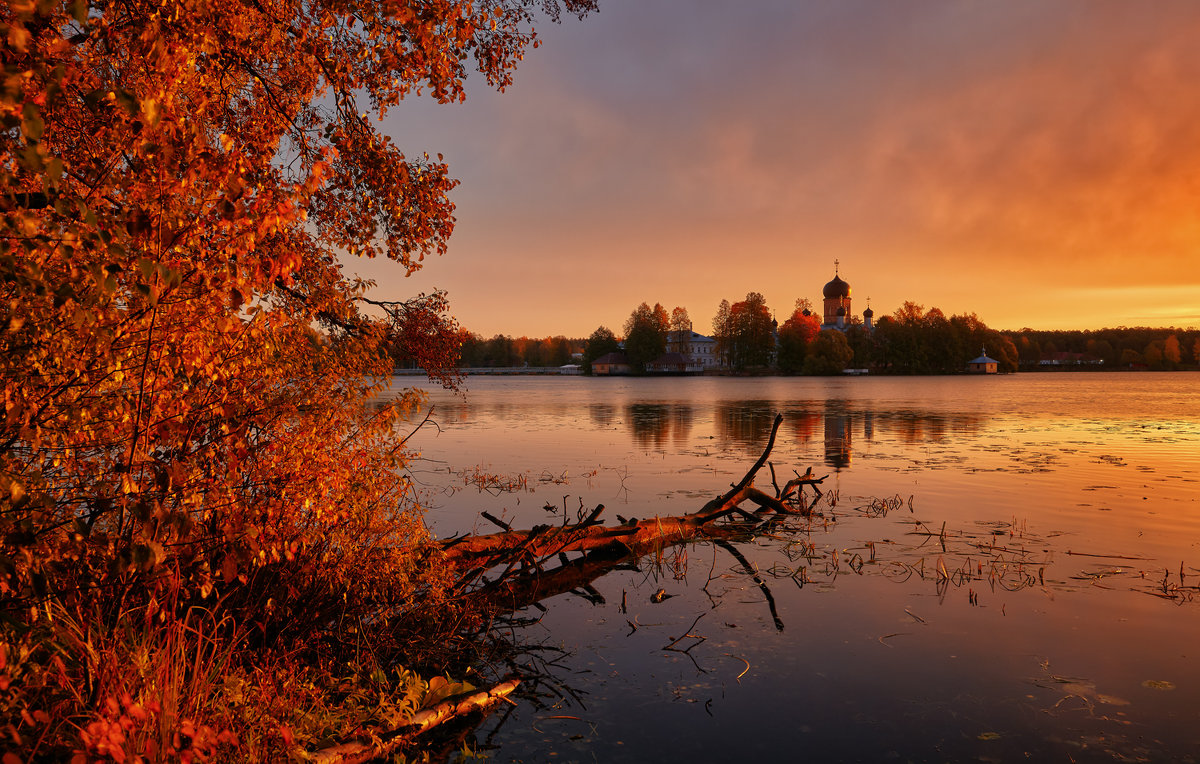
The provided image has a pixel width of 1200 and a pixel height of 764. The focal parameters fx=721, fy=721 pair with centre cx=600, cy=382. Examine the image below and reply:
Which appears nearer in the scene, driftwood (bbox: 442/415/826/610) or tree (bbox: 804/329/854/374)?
driftwood (bbox: 442/415/826/610)

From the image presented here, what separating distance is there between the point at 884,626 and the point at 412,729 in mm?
6055

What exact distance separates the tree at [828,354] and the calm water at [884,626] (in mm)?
138529

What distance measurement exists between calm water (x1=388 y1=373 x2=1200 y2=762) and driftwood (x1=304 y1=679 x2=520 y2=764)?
1.11 feet

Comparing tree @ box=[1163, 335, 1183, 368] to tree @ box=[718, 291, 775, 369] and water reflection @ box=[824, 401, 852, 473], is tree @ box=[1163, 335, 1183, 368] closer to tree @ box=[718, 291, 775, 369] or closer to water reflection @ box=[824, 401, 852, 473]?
tree @ box=[718, 291, 775, 369]

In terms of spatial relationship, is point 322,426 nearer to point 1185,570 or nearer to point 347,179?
point 347,179

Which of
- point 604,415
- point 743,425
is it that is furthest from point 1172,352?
point 743,425

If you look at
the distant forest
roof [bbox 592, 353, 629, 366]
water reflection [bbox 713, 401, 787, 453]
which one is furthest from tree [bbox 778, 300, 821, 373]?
water reflection [bbox 713, 401, 787, 453]

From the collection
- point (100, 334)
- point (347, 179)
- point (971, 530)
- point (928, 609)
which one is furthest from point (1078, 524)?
point (100, 334)

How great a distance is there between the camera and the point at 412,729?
18.8 feet

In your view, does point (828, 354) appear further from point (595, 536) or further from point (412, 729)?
point (412, 729)

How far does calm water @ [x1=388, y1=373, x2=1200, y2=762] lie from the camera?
6438 millimetres

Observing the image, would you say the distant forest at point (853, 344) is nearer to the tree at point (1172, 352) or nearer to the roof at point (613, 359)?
the roof at point (613, 359)

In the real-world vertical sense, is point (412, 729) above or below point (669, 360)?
below

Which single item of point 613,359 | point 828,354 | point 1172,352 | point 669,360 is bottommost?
point 669,360
